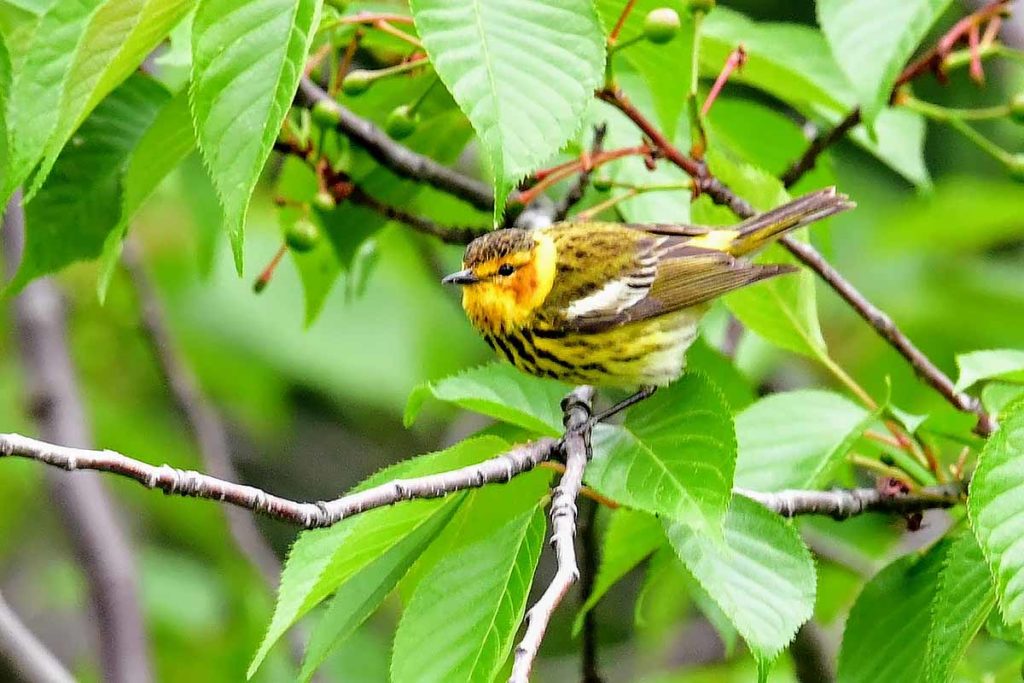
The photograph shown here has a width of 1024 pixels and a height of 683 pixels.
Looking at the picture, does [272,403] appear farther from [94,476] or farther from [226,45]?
[226,45]

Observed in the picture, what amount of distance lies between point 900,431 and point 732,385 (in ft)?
1.89

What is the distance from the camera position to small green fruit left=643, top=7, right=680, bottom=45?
2846 millimetres

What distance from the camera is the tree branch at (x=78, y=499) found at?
4.55 m

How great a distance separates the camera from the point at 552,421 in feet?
8.72

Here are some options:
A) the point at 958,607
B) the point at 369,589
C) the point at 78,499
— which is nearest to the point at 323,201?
the point at 369,589

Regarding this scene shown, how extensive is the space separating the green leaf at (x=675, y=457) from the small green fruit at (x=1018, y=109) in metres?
1.35

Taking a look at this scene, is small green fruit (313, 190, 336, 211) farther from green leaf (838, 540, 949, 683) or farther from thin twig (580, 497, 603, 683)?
green leaf (838, 540, 949, 683)

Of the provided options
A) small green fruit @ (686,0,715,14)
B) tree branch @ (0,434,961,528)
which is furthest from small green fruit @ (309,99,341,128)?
tree branch @ (0,434,961,528)

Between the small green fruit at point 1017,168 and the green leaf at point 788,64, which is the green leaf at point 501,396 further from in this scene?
the small green fruit at point 1017,168

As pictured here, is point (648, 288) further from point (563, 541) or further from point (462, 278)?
point (563, 541)

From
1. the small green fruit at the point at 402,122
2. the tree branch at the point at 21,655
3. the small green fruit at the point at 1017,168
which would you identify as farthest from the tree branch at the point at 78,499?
the small green fruit at the point at 1017,168

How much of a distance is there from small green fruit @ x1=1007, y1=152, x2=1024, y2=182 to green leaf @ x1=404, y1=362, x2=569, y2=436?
4.75 ft

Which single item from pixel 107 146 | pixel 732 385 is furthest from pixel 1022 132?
pixel 107 146

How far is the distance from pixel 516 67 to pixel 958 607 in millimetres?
1245
